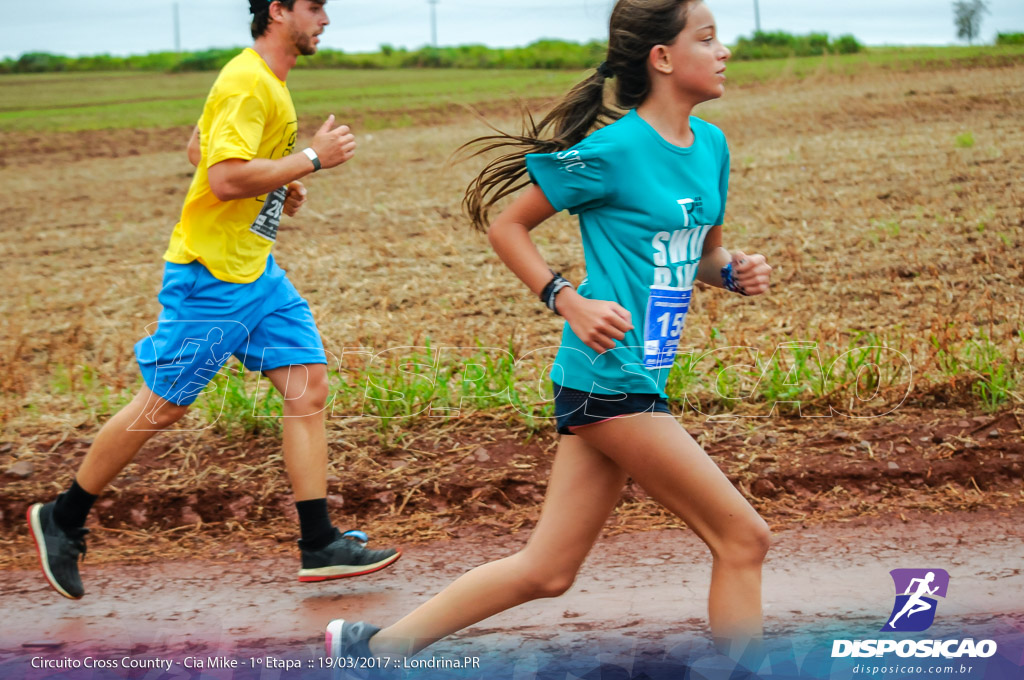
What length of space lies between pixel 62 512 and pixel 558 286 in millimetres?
2061

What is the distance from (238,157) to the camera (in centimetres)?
323

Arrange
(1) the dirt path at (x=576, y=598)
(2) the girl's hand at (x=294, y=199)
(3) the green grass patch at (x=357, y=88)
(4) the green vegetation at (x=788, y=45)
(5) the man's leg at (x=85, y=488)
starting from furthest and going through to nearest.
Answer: (4) the green vegetation at (x=788, y=45), (3) the green grass patch at (x=357, y=88), (2) the girl's hand at (x=294, y=199), (5) the man's leg at (x=85, y=488), (1) the dirt path at (x=576, y=598)

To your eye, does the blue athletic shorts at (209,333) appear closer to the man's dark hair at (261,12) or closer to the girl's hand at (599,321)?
the man's dark hair at (261,12)

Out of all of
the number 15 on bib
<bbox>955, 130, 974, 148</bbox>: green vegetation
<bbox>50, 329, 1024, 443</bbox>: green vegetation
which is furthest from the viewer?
<bbox>955, 130, 974, 148</bbox>: green vegetation

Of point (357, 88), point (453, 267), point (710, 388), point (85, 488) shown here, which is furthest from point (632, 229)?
point (357, 88)

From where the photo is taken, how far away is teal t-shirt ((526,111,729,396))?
2.49 meters

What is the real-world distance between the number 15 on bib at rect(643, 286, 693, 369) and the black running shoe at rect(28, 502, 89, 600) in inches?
85.8

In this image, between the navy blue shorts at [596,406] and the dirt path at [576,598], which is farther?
the dirt path at [576,598]

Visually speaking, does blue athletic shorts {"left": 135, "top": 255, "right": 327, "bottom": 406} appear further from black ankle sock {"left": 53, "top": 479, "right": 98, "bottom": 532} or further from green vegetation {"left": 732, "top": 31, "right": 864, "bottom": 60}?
green vegetation {"left": 732, "top": 31, "right": 864, "bottom": 60}

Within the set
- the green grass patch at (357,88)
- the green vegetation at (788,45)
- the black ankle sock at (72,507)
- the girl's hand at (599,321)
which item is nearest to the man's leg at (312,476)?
the black ankle sock at (72,507)

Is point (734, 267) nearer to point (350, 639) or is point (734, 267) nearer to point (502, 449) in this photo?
point (350, 639)

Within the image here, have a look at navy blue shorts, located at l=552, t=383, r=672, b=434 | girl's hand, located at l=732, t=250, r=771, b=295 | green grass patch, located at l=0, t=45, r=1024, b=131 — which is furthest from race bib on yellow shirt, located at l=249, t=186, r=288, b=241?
green grass patch, located at l=0, t=45, r=1024, b=131

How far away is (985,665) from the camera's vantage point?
292 centimetres

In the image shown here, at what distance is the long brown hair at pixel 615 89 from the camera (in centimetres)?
259
